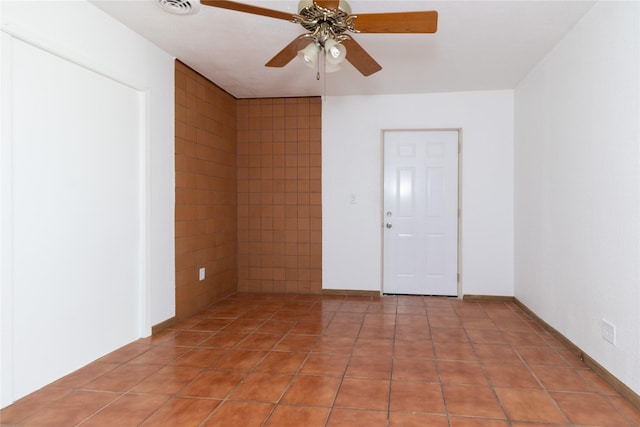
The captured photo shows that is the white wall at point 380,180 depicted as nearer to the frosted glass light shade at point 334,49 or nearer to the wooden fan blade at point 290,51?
the wooden fan blade at point 290,51

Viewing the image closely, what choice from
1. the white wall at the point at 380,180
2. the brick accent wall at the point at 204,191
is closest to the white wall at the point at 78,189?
the brick accent wall at the point at 204,191

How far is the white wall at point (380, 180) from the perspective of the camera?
462cm

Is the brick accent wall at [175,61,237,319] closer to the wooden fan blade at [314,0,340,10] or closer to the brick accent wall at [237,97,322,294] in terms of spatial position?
the brick accent wall at [237,97,322,294]

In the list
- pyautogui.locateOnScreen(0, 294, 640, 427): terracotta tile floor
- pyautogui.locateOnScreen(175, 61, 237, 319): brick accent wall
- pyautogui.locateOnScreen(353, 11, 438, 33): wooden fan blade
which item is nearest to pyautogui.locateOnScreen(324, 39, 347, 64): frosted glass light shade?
pyautogui.locateOnScreen(353, 11, 438, 33): wooden fan blade

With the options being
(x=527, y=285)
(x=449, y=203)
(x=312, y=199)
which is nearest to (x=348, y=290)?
(x=312, y=199)

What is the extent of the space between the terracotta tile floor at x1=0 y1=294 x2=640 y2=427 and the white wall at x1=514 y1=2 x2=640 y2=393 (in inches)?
12.5

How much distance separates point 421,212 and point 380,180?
0.60 meters

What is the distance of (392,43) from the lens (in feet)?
10.7

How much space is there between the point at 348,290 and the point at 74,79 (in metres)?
3.43

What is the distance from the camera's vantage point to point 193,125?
402cm

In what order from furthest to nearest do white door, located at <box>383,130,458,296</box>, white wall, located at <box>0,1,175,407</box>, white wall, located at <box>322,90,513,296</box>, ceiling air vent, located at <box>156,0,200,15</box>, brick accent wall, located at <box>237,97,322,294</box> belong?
brick accent wall, located at <box>237,97,322,294</box>, white door, located at <box>383,130,458,296</box>, white wall, located at <box>322,90,513,296</box>, ceiling air vent, located at <box>156,0,200,15</box>, white wall, located at <box>0,1,175,407</box>

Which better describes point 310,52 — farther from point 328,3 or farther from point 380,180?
point 380,180

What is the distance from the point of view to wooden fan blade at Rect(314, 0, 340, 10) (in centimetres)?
202

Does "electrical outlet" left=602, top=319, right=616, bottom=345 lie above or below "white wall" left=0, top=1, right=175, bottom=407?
below
